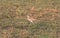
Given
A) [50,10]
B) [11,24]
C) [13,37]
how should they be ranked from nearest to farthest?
[13,37] → [11,24] → [50,10]

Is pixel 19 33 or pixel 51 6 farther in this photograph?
pixel 51 6

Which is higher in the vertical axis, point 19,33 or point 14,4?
point 14,4

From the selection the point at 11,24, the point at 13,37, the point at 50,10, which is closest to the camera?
the point at 13,37

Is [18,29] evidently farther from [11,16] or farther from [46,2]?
[46,2]

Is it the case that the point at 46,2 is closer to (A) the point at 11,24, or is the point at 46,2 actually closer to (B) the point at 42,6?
(B) the point at 42,6

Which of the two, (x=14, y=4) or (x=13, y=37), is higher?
(x=14, y=4)

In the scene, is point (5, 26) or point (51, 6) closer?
point (5, 26)

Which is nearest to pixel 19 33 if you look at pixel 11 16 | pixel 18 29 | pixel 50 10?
pixel 18 29

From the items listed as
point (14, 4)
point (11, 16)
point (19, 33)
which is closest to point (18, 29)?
point (19, 33)
